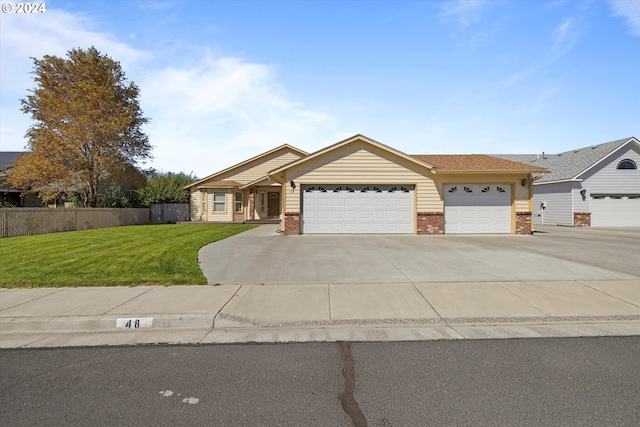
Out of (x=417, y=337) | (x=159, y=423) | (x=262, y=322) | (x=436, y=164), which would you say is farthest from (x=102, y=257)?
(x=436, y=164)

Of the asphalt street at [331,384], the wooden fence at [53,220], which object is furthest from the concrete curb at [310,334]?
the wooden fence at [53,220]

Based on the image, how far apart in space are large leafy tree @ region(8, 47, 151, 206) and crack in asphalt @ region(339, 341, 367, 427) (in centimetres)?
2747

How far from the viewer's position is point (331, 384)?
10.9 ft

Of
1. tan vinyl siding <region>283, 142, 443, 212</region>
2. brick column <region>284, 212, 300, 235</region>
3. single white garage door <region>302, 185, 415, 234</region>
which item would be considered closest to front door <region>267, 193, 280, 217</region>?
tan vinyl siding <region>283, 142, 443, 212</region>

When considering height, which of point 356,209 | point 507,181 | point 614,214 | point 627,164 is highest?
point 627,164

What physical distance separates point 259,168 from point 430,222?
16416mm

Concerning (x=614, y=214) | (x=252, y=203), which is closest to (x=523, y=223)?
(x=614, y=214)

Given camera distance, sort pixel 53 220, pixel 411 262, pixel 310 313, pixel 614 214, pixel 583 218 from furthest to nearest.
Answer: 1. pixel 614 214
2. pixel 583 218
3. pixel 53 220
4. pixel 411 262
5. pixel 310 313

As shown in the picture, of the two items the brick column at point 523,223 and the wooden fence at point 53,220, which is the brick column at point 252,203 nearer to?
the wooden fence at point 53,220

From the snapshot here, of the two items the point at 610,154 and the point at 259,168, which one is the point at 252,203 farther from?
the point at 610,154

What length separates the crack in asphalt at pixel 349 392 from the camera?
278 centimetres

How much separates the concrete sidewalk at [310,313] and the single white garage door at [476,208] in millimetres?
10245

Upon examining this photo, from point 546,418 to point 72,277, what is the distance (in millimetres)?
8852

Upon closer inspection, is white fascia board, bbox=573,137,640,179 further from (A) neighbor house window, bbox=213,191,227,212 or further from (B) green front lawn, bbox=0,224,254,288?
(A) neighbor house window, bbox=213,191,227,212
